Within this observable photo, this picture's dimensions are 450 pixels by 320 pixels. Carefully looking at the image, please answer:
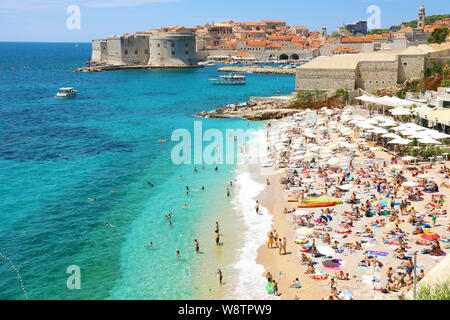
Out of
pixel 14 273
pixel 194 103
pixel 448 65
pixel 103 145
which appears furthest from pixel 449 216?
pixel 194 103

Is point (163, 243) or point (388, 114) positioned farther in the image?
point (388, 114)

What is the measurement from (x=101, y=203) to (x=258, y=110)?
2419 centimetres

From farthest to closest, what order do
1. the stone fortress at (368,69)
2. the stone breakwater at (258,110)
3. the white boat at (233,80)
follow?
the white boat at (233,80)
the stone breakwater at (258,110)
the stone fortress at (368,69)

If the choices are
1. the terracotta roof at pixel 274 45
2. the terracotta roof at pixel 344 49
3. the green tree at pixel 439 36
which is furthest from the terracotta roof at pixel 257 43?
the green tree at pixel 439 36

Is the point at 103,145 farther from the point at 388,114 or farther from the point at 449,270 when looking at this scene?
the point at 449,270

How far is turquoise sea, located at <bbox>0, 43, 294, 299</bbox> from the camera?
1343 centimetres

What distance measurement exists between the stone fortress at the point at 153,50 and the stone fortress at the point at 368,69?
6054cm

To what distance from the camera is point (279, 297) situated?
11609mm

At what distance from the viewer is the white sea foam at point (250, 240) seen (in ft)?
39.9

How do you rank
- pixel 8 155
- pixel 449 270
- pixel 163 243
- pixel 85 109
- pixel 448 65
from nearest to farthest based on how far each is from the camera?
pixel 449 270 → pixel 163 243 → pixel 8 155 → pixel 448 65 → pixel 85 109

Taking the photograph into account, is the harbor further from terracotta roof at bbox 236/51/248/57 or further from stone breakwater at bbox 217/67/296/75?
terracotta roof at bbox 236/51/248/57

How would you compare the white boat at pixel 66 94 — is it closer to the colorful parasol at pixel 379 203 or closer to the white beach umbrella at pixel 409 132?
the white beach umbrella at pixel 409 132

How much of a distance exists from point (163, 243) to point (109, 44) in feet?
315

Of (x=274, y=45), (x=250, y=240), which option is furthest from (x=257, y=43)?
(x=250, y=240)
